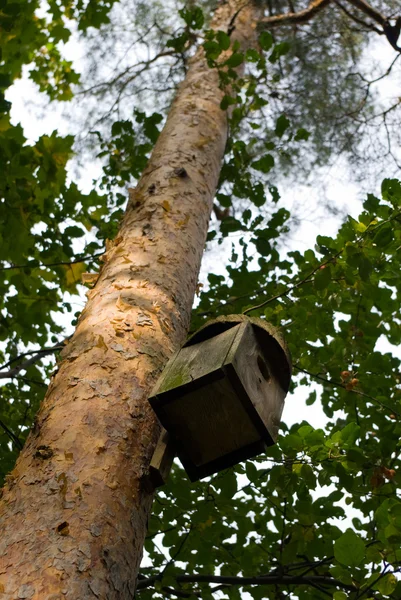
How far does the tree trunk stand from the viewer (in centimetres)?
116

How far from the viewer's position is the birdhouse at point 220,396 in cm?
146

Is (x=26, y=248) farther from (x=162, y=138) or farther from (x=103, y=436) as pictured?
(x=103, y=436)

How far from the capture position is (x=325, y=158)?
5797mm

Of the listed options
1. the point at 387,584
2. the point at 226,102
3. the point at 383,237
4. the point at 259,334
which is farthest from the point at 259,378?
the point at 226,102

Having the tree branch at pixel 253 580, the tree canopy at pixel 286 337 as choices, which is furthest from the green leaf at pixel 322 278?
the tree branch at pixel 253 580

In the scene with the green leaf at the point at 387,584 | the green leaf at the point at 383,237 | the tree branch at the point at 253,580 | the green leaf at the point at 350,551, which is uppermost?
the green leaf at the point at 383,237

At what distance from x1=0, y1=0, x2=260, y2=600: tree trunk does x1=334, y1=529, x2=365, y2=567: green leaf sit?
26.7 inches

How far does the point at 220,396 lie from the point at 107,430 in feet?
0.91

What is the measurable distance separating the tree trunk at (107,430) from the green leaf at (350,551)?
26.7 inches

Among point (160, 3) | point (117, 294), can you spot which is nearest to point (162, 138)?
point (117, 294)

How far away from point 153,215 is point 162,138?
0.89 metres

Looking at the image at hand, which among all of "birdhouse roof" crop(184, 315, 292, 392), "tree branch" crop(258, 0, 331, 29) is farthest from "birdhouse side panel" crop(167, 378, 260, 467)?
"tree branch" crop(258, 0, 331, 29)

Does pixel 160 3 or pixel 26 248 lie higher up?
pixel 160 3

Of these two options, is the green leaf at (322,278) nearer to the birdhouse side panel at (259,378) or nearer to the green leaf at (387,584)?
the birdhouse side panel at (259,378)
